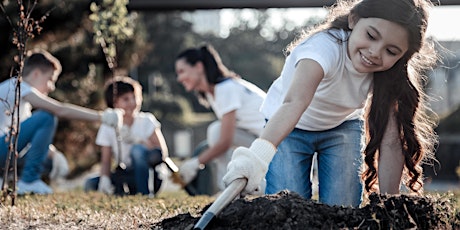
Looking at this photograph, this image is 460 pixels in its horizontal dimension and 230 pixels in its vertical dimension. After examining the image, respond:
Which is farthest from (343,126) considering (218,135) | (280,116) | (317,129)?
(218,135)

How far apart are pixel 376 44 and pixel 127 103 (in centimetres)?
394

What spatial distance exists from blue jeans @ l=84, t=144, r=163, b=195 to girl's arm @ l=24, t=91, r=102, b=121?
0.48 m

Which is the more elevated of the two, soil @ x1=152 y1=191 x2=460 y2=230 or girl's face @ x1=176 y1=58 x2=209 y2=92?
soil @ x1=152 y1=191 x2=460 y2=230

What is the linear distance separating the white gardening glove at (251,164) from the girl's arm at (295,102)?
0.08m

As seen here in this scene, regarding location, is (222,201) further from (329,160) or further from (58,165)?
(58,165)

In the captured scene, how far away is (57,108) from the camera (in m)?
6.04

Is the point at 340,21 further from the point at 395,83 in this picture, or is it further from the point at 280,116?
the point at 280,116

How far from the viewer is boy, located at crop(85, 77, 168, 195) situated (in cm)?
655

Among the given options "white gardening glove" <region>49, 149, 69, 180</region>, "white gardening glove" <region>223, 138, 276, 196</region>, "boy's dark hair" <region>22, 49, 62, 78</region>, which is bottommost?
"white gardening glove" <region>49, 149, 69, 180</region>

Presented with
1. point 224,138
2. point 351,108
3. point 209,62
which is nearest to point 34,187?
point 224,138

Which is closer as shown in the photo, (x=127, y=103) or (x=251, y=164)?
(x=251, y=164)

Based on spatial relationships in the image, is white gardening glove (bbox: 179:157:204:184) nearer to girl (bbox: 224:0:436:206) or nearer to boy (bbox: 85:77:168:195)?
boy (bbox: 85:77:168:195)

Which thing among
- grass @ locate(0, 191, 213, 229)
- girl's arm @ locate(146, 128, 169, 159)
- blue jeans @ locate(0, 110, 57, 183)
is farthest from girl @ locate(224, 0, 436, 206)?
girl's arm @ locate(146, 128, 169, 159)

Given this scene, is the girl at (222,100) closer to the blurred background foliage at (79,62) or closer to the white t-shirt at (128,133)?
the white t-shirt at (128,133)
